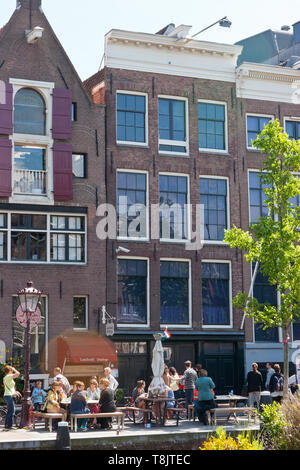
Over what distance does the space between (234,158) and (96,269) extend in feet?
25.0

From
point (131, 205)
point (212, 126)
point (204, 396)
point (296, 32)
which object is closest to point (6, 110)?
point (131, 205)

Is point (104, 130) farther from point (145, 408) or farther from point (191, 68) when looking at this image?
point (145, 408)

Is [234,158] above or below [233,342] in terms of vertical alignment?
above

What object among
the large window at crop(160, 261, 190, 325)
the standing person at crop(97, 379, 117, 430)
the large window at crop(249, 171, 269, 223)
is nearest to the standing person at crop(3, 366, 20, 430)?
the standing person at crop(97, 379, 117, 430)

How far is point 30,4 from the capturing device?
32094 mm

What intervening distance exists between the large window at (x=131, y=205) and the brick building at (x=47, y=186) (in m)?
0.93

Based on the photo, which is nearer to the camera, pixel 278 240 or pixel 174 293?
pixel 278 240

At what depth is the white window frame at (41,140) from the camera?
31062 mm

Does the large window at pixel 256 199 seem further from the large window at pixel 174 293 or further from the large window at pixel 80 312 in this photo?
the large window at pixel 80 312

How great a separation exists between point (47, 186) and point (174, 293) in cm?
644

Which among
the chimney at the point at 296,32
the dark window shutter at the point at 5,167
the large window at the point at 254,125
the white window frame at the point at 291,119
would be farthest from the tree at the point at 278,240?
the chimney at the point at 296,32

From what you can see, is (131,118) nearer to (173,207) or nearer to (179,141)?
(179,141)

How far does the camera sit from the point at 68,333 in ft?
101
